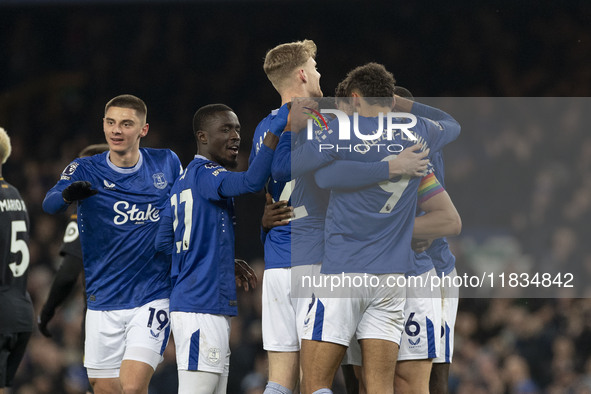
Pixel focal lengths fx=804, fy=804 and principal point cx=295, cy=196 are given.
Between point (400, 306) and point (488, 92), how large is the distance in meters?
7.72

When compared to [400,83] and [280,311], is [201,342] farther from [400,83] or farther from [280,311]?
[400,83]

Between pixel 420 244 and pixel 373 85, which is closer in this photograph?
pixel 373 85

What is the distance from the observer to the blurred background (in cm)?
889

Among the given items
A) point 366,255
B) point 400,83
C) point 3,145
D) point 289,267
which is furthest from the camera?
point 400,83

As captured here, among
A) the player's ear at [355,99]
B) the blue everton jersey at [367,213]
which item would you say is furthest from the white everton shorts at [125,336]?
the player's ear at [355,99]

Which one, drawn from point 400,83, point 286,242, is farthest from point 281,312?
point 400,83

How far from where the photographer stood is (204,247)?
4.73 meters

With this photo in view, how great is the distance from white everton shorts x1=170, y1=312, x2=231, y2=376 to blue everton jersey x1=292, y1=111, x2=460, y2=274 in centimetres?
83

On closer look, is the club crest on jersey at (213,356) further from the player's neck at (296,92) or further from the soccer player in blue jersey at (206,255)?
the player's neck at (296,92)

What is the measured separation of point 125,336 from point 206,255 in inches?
38.1

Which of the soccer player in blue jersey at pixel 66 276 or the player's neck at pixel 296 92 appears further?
the soccer player in blue jersey at pixel 66 276

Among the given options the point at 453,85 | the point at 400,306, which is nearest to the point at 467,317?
the point at 453,85

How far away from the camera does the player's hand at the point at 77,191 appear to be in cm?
484

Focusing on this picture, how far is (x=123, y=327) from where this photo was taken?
523cm
